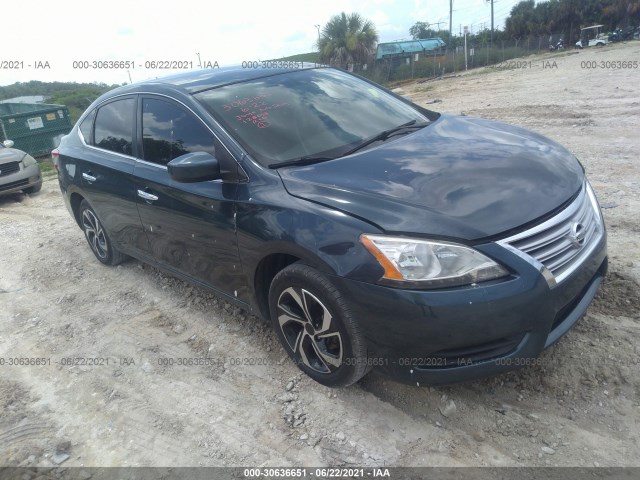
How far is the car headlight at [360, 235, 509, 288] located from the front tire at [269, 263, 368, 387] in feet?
1.10

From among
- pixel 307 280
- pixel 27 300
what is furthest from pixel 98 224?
pixel 307 280

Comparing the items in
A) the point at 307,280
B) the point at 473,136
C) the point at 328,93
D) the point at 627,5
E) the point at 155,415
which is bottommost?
the point at 155,415

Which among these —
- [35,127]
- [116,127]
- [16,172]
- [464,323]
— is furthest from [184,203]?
[35,127]

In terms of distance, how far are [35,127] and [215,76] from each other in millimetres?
13792

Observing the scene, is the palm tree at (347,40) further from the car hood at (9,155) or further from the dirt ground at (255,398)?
the dirt ground at (255,398)

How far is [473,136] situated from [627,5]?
5697 centimetres

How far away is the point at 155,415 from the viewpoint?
2986mm

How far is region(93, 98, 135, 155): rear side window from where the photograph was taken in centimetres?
411

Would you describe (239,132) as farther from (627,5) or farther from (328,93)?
(627,5)

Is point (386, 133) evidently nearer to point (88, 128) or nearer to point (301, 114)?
point (301, 114)

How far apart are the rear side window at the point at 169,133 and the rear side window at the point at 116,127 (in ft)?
0.84

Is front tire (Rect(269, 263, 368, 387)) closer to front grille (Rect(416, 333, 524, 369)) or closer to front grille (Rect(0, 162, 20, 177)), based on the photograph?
front grille (Rect(416, 333, 524, 369))

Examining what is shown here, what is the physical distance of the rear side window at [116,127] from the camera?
411cm

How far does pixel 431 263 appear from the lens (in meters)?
2.31
